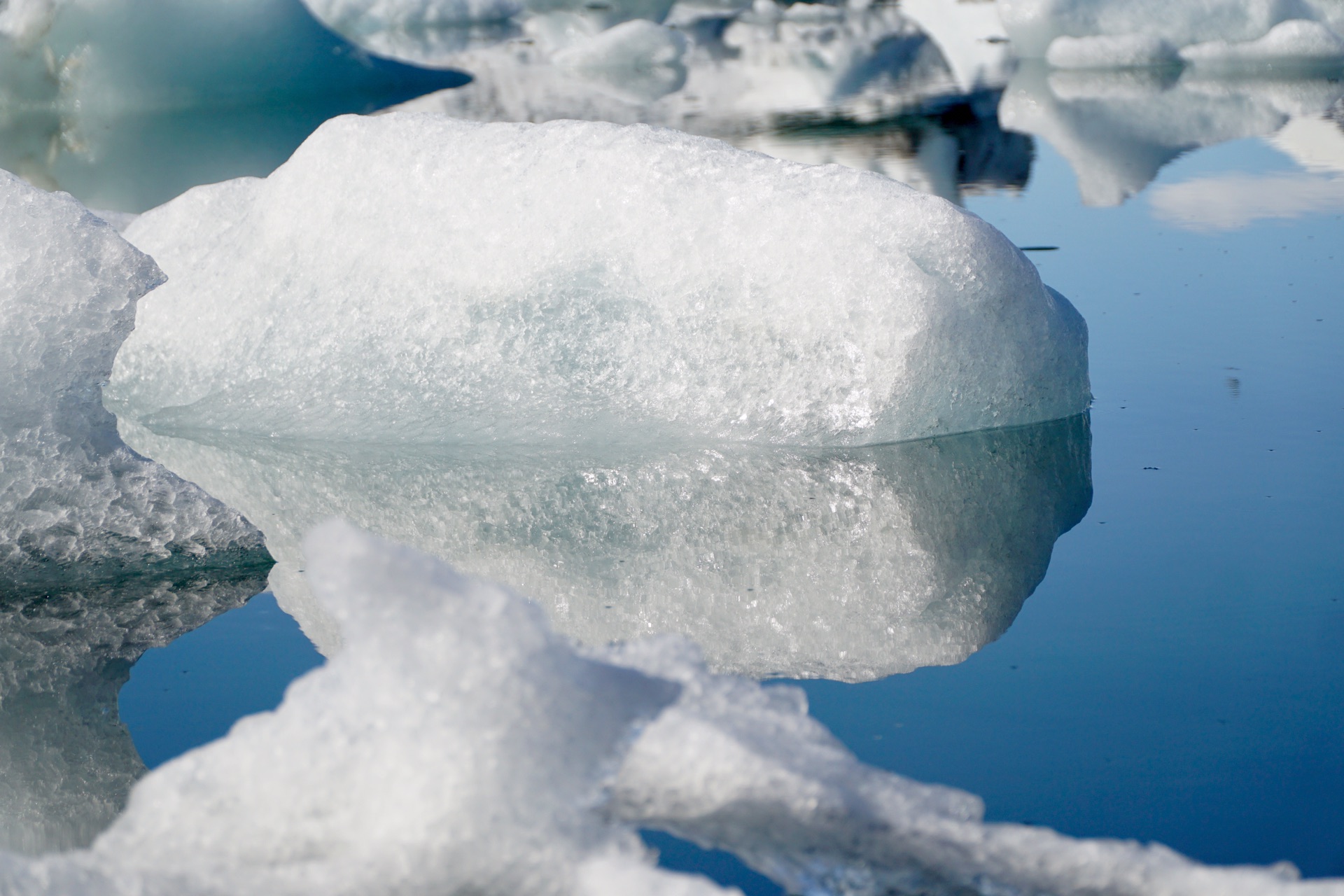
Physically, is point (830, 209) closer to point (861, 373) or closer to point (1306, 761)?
point (861, 373)

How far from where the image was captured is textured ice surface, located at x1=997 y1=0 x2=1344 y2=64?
7.11 metres

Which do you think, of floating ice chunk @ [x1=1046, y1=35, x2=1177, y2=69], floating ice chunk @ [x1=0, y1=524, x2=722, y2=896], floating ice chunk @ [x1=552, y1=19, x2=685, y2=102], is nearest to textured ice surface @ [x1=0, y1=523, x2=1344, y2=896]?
floating ice chunk @ [x1=0, y1=524, x2=722, y2=896]

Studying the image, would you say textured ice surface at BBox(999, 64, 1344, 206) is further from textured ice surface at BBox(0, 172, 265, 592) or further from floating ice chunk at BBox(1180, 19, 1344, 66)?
textured ice surface at BBox(0, 172, 265, 592)

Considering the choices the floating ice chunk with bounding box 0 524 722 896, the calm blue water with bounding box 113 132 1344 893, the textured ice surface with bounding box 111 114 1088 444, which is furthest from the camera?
the textured ice surface with bounding box 111 114 1088 444

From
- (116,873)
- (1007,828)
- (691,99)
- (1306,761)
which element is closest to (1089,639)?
(1306,761)

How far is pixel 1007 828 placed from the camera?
3.51 ft

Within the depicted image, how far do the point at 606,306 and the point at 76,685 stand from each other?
1044 mm

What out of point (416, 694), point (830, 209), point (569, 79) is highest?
point (416, 694)

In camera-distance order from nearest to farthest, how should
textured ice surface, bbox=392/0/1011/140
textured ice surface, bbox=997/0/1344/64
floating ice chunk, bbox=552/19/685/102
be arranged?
textured ice surface, bbox=392/0/1011/140 < textured ice surface, bbox=997/0/1344/64 < floating ice chunk, bbox=552/19/685/102

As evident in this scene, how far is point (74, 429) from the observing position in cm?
199

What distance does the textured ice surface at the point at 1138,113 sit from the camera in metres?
4.83

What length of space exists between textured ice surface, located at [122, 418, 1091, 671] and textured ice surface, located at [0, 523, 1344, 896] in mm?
525

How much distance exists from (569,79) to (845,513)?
699 cm

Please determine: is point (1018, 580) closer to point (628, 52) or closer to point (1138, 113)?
point (1138, 113)
